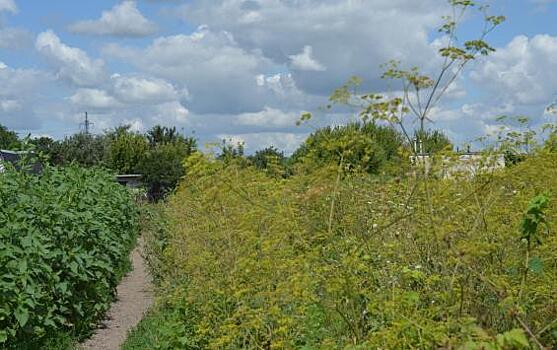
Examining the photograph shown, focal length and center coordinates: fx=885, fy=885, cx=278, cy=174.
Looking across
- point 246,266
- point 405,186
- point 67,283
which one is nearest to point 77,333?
point 67,283

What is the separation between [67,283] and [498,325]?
540cm

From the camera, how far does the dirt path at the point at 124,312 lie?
993 centimetres

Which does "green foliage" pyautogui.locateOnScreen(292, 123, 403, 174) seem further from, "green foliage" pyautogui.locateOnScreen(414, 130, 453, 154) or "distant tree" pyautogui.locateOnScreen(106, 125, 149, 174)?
"distant tree" pyautogui.locateOnScreen(106, 125, 149, 174)

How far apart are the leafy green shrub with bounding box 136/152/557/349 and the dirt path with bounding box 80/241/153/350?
2324 millimetres

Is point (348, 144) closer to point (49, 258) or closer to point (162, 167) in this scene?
point (49, 258)

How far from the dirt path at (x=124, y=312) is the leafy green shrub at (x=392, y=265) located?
2324 mm

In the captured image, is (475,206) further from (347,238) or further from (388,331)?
(388,331)

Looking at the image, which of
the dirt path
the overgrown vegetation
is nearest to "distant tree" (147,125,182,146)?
the overgrown vegetation

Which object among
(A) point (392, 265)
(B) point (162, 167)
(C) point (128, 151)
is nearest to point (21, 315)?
(A) point (392, 265)

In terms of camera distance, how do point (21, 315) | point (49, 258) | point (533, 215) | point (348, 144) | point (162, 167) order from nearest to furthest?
point (533, 215) → point (348, 144) → point (21, 315) → point (49, 258) → point (162, 167)

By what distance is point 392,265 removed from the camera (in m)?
5.26

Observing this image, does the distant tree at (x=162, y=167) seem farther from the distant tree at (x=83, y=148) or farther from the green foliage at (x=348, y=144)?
the green foliage at (x=348, y=144)

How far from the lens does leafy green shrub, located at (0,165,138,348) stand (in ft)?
25.1

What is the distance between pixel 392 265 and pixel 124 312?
741 centimetres
